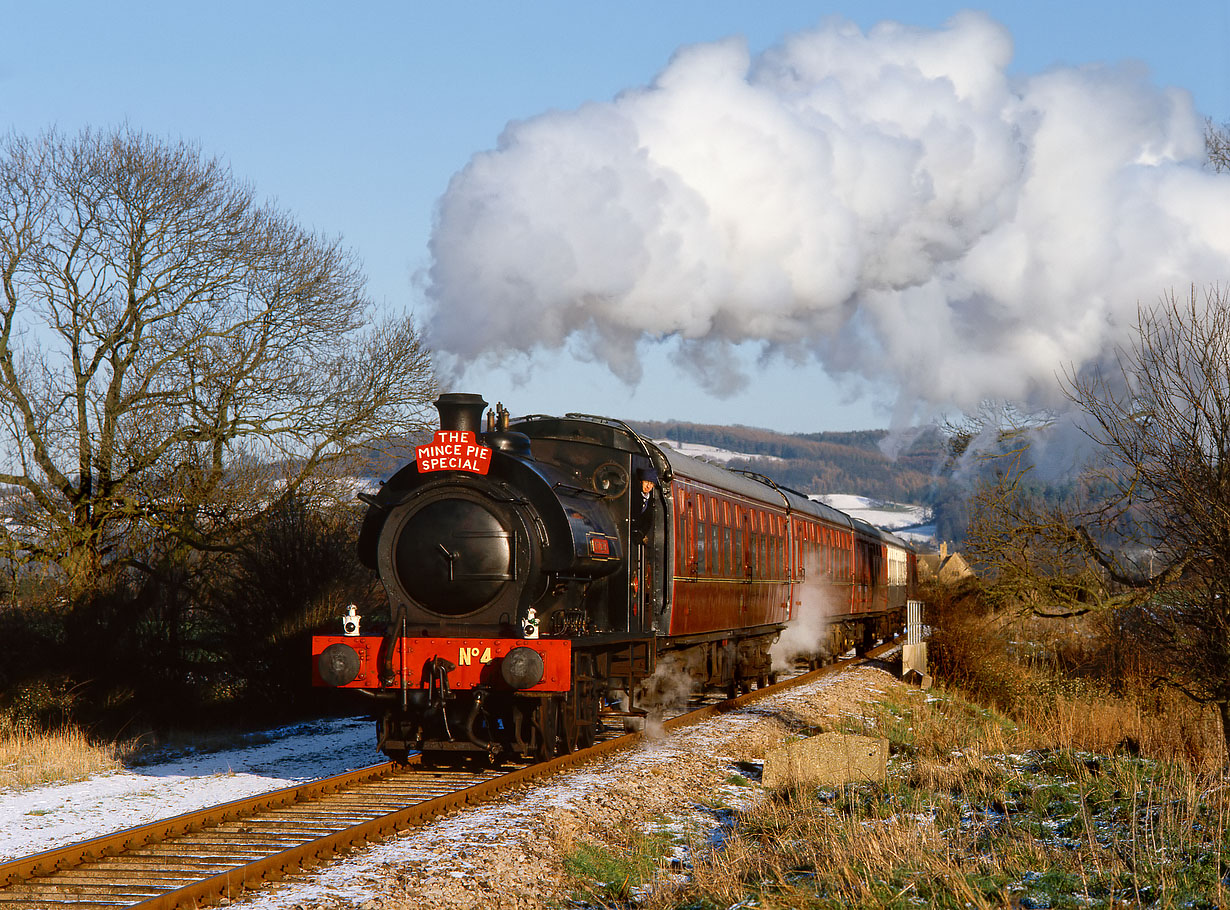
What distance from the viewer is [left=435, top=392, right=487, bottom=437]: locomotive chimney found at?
11086mm

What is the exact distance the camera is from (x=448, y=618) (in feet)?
35.7

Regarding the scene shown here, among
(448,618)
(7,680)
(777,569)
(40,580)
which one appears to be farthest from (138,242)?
(448,618)

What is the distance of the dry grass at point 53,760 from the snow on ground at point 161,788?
29 centimetres

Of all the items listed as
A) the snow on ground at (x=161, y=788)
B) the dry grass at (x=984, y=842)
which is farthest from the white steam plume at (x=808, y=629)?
the dry grass at (x=984, y=842)

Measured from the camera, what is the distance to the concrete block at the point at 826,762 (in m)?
10.9

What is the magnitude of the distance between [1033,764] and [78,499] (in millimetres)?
17470

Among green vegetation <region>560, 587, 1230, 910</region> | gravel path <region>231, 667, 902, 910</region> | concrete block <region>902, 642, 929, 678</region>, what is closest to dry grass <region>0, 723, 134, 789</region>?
gravel path <region>231, 667, 902, 910</region>

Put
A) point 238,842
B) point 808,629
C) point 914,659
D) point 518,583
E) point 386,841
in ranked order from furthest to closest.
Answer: point 914,659 → point 808,629 → point 518,583 → point 386,841 → point 238,842

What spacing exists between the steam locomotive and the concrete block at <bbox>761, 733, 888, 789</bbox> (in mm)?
1938

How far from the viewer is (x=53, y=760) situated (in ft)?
41.7

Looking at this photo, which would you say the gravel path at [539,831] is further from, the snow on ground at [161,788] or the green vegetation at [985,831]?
the snow on ground at [161,788]

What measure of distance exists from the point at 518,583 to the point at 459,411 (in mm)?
1727

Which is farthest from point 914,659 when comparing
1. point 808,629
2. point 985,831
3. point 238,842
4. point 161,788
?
point 238,842

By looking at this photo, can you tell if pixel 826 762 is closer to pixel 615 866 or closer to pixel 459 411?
pixel 615 866
